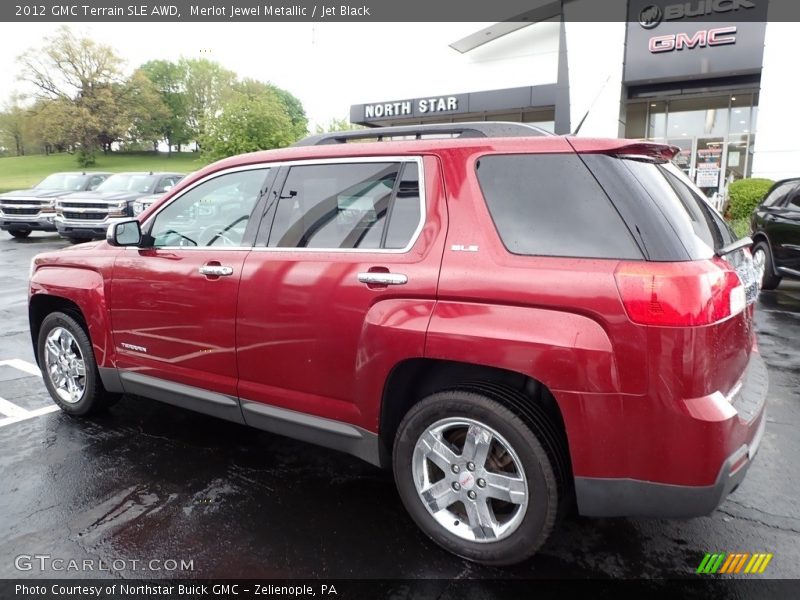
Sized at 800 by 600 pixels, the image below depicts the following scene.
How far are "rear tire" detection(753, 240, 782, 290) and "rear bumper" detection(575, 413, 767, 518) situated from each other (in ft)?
25.0

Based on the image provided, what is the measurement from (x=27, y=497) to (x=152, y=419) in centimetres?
113

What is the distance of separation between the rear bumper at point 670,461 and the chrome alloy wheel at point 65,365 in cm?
364

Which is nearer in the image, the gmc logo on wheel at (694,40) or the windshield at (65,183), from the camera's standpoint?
the gmc logo on wheel at (694,40)

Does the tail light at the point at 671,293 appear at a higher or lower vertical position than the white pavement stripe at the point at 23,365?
higher

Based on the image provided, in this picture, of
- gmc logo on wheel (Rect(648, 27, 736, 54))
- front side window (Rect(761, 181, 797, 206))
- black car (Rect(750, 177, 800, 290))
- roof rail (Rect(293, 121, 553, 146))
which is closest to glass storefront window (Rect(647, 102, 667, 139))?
gmc logo on wheel (Rect(648, 27, 736, 54))

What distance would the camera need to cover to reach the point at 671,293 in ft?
7.03

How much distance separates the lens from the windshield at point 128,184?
52.0 feet

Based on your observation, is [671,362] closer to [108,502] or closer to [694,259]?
[694,259]

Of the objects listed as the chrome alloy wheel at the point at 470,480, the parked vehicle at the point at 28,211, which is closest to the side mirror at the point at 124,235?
the chrome alloy wheel at the point at 470,480

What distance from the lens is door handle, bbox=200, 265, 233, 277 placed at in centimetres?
328

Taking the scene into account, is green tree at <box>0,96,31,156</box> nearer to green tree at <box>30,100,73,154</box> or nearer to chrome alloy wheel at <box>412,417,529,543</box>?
green tree at <box>30,100,73,154</box>

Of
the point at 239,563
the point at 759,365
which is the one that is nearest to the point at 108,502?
the point at 239,563

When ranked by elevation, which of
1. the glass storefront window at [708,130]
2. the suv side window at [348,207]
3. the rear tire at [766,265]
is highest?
the glass storefront window at [708,130]

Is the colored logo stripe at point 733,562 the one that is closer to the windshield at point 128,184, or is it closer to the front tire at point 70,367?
the front tire at point 70,367
